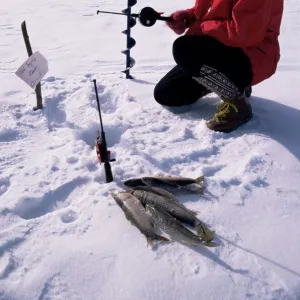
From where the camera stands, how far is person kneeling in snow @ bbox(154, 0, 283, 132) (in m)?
2.56

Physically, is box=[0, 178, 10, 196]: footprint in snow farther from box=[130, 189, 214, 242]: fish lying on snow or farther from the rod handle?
box=[130, 189, 214, 242]: fish lying on snow

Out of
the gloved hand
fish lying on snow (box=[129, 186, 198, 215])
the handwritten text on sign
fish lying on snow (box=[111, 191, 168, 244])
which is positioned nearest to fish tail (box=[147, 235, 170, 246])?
fish lying on snow (box=[111, 191, 168, 244])

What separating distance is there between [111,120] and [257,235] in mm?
1627

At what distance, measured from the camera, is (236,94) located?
2.91 meters

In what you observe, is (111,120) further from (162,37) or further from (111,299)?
(162,37)

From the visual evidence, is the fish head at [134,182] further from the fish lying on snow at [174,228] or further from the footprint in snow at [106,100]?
the footprint in snow at [106,100]

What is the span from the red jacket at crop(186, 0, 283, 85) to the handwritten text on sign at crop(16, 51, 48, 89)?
1.28 metres

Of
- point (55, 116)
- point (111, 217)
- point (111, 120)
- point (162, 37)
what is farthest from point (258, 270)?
point (162, 37)

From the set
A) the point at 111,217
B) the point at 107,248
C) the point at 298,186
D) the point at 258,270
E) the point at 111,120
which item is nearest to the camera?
the point at 258,270

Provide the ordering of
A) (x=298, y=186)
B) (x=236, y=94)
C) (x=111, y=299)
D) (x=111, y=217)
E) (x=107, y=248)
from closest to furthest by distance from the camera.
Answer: (x=111, y=299) → (x=107, y=248) → (x=111, y=217) → (x=298, y=186) → (x=236, y=94)

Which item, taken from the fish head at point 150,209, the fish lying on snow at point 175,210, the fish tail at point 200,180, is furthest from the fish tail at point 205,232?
the fish tail at point 200,180

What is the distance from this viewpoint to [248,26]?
8.36 ft

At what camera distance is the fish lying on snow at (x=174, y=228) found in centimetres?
194

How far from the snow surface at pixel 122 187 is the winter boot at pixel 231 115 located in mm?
68
